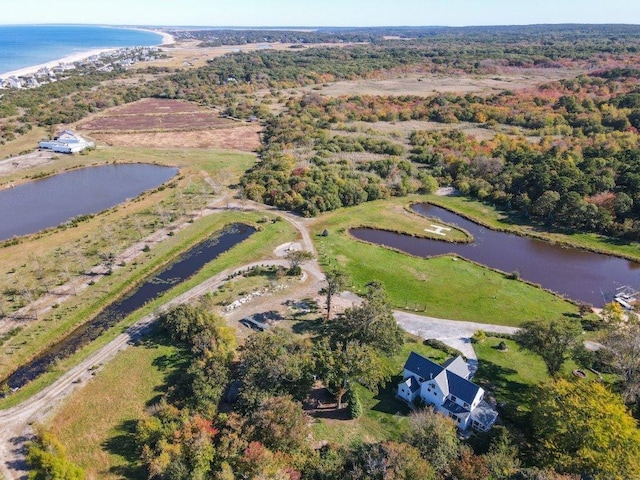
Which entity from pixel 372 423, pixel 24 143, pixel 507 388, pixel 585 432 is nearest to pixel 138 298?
pixel 372 423

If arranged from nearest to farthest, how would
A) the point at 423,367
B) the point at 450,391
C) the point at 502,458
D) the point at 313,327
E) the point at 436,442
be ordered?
the point at 502,458 < the point at 436,442 < the point at 450,391 < the point at 423,367 < the point at 313,327

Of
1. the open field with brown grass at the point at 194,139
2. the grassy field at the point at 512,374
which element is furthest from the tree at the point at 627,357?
the open field with brown grass at the point at 194,139

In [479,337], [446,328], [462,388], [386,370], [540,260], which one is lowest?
[446,328]

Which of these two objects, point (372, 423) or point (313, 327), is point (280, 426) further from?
point (313, 327)

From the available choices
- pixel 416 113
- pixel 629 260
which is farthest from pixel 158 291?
pixel 416 113

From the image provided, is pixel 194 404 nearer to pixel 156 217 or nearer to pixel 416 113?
pixel 156 217

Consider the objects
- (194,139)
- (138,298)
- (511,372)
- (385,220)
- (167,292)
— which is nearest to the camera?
(511,372)
